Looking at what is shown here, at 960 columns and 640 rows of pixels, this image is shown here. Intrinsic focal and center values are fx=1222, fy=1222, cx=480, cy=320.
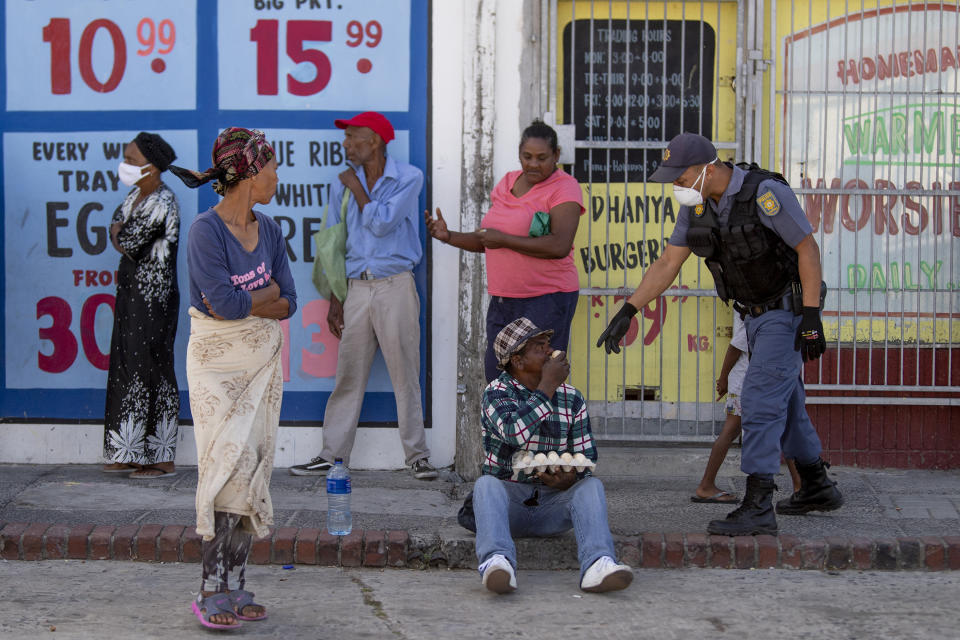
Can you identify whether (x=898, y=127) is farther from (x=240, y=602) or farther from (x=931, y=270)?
(x=240, y=602)

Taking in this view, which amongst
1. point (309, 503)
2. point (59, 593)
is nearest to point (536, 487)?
point (309, 503)

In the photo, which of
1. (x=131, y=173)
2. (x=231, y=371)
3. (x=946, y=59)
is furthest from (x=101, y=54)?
(x=946, y=59)

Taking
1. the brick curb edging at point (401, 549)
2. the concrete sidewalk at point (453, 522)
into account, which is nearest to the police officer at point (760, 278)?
the brick curb edging at point (401, 549)

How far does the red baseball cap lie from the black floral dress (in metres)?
1.12

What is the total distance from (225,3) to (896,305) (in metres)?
4.46

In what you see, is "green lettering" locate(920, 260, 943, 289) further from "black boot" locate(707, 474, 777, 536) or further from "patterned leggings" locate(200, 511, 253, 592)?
"patterned leggings" locate(200, 511, 253, 592)

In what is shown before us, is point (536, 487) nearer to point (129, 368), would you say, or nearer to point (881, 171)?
point (129, 368)

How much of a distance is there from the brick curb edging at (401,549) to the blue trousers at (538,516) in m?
0.45

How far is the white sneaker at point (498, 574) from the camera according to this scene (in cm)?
498

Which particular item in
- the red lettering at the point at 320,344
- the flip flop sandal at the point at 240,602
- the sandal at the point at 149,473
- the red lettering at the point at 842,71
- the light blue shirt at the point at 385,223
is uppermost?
the red lettering at the point at 842,71

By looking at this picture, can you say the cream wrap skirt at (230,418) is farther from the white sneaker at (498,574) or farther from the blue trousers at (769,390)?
the blue trousers at (769,390)

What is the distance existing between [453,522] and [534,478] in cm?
86

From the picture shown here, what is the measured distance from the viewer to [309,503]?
6.57 m

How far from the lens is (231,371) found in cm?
466
